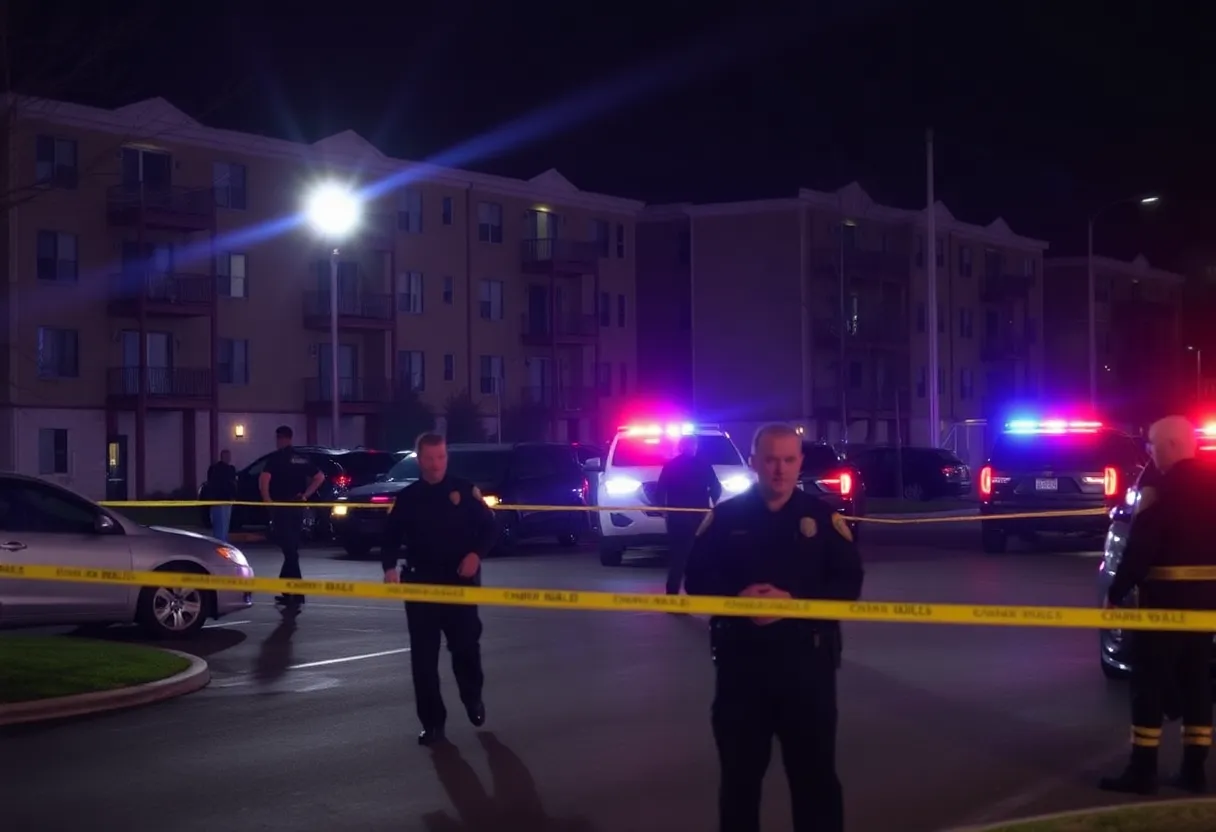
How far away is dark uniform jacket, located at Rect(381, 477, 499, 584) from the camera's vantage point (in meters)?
10.0

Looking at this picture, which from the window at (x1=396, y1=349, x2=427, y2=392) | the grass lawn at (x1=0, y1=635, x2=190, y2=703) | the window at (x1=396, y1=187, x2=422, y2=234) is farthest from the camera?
the window at (x1=396, y1=349, x2=427, y2=392)

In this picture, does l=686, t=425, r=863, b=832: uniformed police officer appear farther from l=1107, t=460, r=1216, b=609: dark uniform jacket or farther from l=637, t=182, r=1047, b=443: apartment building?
l=637, t=182, r=1047, b=443: apartment building

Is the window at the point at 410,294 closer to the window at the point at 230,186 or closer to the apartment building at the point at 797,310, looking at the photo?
the window at the point at 230,186

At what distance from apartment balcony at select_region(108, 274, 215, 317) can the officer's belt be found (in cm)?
4589

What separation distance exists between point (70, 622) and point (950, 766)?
868cm

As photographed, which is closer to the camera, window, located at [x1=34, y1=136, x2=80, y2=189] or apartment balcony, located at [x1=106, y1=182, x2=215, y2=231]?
window, located at [x1=34, y1=136, x2=80, y2=189]

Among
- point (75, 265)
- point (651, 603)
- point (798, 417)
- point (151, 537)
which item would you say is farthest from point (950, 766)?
point (798, 417)

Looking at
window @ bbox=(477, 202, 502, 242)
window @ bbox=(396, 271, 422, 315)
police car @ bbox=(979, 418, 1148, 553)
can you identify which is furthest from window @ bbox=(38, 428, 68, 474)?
police car @ bbox=(979, 418, 1148, 553)

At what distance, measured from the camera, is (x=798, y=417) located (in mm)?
70188

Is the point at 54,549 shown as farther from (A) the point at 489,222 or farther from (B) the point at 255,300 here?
(A) the point at 489,222

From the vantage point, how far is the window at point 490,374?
6334 cm

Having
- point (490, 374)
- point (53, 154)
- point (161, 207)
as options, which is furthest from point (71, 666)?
point (490, 374)

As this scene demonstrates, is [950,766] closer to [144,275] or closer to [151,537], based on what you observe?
[151,537]

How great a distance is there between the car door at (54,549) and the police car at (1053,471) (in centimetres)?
1374
